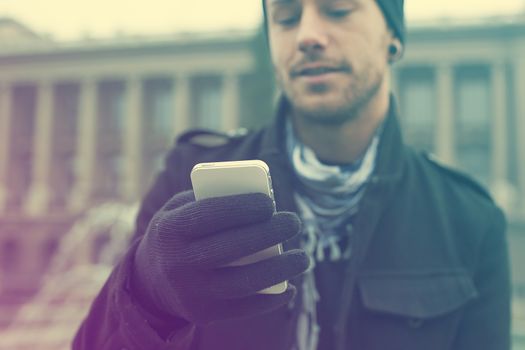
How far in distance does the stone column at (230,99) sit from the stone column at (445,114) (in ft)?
46.1

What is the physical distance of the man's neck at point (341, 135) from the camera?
7.49 feet

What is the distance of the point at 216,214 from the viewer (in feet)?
4.58

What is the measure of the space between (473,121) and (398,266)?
41880mm

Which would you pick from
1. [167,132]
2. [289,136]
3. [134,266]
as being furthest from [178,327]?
[167,132]

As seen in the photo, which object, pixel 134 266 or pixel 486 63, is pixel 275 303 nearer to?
pixel 134 266

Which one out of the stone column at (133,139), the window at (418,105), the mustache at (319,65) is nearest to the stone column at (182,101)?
the stone column at (133,139)

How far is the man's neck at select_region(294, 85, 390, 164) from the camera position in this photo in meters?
2.28

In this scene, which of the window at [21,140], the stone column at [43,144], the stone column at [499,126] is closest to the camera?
the stone column at [499,126]

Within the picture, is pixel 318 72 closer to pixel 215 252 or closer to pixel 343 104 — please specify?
pixel 343 104

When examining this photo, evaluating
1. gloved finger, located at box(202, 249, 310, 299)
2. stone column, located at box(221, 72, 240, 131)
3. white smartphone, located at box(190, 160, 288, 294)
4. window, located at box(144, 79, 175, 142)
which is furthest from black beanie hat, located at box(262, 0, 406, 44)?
window, located at box(144, 79, 175, 142)

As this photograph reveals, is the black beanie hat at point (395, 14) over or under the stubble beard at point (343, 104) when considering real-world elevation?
over

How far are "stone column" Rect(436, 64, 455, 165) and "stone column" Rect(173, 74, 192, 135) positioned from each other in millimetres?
17854

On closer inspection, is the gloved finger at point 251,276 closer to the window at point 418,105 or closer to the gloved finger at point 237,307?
the gloved finger at point 237,307

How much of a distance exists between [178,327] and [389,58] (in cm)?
151
